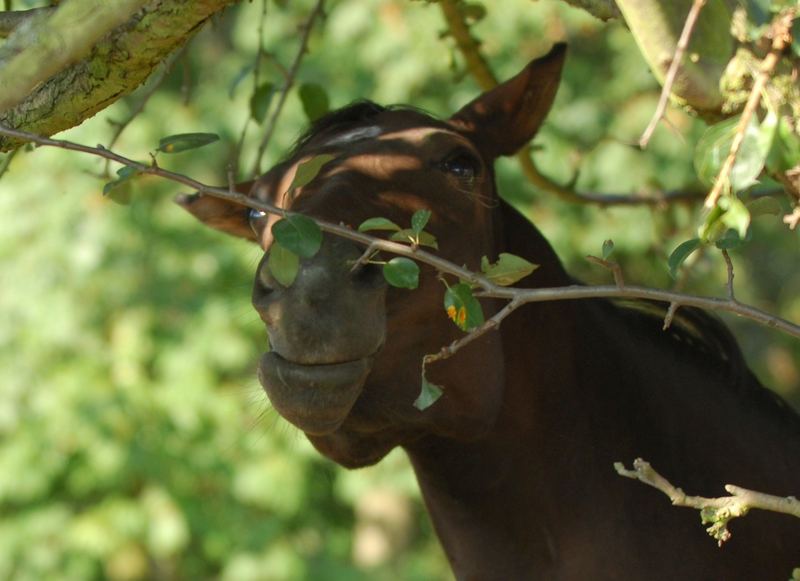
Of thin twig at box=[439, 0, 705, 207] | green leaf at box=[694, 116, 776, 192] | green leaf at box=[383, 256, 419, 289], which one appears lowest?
thin twig at box=[439, 0, 705, 207]

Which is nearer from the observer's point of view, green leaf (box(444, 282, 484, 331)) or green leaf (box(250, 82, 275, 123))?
green leaf (box(444, 282, 484, 331))

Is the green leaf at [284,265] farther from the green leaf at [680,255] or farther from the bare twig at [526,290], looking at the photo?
the green leaf at [680,255]

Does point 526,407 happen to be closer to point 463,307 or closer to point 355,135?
point 355,135

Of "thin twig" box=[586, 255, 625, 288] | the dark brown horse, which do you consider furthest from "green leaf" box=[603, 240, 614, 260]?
the dark brown horse

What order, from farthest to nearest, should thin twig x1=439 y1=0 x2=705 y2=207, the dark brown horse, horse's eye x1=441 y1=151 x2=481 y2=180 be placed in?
thin twig x1=439 y1=0 x2=705 y2=207 → horse's eye x1=441 y1=151 x2=481 y2=180 → the dark brown horse

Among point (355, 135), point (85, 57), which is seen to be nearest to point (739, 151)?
point (85, 57)

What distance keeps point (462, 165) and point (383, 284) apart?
1.97 feet

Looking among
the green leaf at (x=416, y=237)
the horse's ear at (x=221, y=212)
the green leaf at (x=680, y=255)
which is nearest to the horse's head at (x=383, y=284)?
the green leaf at (x=416, y=237)

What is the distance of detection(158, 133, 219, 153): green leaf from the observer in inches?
88.6

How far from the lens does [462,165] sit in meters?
2.91

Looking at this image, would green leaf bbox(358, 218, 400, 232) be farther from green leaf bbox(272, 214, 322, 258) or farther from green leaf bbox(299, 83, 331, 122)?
green leaf bbox(299, 83, 331, 122)

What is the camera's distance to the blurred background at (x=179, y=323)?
8750 millimetres

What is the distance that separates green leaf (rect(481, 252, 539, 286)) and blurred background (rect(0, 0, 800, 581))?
6.44 meters

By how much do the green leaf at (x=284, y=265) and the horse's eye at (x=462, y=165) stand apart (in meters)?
0.83
